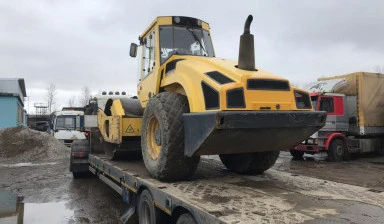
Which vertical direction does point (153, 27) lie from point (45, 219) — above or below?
above

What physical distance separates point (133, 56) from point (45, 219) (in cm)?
371

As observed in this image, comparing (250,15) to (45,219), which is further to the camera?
(45,219)

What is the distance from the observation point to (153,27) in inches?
274

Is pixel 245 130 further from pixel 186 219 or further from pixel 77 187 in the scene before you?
pixel 77 187

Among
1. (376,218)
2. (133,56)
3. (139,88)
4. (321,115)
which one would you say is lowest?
(376,218)

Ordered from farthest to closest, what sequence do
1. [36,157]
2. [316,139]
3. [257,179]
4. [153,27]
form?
1. [36,157]
2. [316,139]
3. [153,27]
4. [257,179]

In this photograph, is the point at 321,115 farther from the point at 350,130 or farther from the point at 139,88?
the point at 350,130

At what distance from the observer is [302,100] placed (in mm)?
5258

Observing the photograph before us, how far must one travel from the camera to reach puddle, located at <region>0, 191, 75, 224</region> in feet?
23.3

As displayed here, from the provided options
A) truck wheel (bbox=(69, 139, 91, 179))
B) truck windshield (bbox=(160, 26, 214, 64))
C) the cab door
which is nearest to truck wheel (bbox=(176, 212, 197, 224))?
the cab door

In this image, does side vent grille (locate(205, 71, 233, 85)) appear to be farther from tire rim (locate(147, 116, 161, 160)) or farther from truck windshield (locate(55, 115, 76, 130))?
truck windshield (locate(55, 115, 76, 130))

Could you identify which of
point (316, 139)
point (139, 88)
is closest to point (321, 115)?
point (139, 88)

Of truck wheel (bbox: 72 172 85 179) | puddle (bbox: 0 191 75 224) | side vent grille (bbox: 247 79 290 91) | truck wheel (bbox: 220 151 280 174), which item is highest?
side vent grille (bbox: 247 79 290 91)

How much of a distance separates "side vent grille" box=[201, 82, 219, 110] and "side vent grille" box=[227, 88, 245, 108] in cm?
15
